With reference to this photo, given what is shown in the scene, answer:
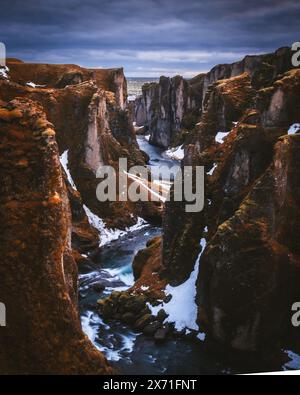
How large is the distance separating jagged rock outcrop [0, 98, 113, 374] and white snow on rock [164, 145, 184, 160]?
97828mm

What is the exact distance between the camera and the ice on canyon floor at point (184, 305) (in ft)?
116

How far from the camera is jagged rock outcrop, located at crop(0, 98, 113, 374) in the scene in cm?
1803

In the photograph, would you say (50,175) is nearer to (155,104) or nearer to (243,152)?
(243,152)

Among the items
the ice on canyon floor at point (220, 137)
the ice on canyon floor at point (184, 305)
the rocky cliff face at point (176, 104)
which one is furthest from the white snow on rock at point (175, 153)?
the ice on canyon floor at point (184, 305)

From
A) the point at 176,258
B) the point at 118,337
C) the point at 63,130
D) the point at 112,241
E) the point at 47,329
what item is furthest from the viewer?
the point at 63,130

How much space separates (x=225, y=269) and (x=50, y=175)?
17.3m

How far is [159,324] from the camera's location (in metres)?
35.4

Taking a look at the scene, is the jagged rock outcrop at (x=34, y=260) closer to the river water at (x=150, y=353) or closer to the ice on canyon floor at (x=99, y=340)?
the river water at (x=150, y=353)

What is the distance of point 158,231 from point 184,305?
27705mm

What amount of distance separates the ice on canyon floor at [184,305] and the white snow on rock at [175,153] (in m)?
79.9

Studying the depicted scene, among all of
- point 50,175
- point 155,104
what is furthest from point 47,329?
point 155,104

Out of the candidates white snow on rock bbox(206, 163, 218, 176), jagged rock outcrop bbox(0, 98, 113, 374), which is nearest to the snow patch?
white snow on rock bbox(206, 163, 218, 176)

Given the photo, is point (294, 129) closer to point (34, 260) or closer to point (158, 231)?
point (34, 260)
